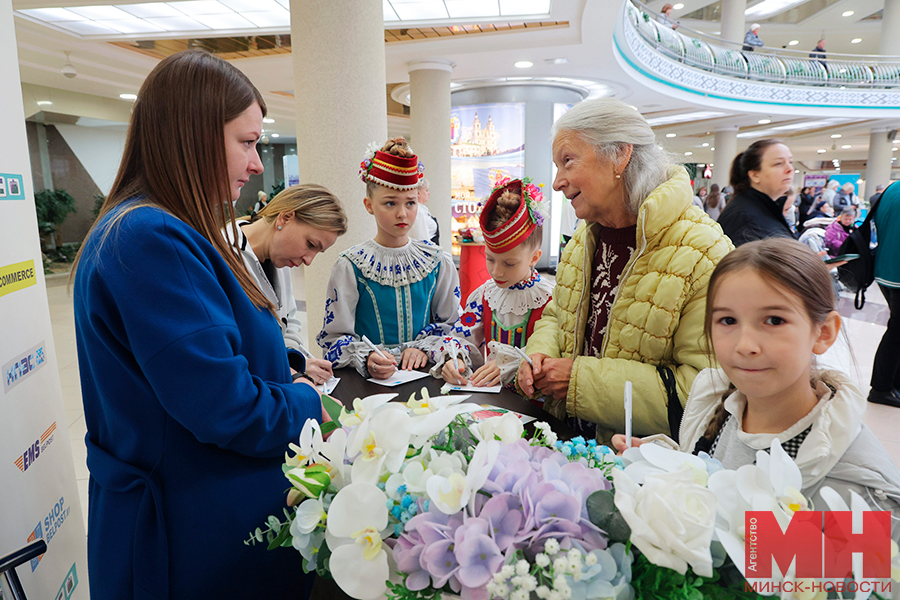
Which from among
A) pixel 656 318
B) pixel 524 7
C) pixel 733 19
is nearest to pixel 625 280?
pixel 656 318

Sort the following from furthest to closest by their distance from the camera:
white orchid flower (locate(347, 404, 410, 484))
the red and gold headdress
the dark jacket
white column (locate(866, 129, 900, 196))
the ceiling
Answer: white column (locate(866, 129, 900, 196)) < the ceiling < the dark jacket < the red and gold headdress < white orchid flower (locate(347, 404, 410, 484))

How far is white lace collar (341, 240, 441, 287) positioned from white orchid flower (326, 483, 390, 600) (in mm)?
1617

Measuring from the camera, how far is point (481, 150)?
9547 millimetres

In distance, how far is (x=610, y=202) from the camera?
1.52 metres

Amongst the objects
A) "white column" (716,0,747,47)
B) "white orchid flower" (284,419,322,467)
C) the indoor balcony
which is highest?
"white column" (716,0,747,47)

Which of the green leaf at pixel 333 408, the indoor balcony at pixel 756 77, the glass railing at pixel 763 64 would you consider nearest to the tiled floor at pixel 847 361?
the green leaf at pixel 333 408

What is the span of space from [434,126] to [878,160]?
1737cm

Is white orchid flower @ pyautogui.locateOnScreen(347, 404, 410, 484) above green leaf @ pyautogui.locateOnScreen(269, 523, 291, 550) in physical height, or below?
above

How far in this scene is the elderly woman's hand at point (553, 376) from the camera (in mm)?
1492

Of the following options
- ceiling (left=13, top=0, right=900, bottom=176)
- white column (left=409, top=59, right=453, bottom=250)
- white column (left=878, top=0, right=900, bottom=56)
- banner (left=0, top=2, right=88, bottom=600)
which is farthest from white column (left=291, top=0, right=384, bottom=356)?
white column (left=878, top=0, right=900, bottom=56)

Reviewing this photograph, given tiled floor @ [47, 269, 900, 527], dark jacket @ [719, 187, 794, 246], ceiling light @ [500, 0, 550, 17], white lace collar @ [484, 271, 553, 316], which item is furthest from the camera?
ceiling light @ [500, 0, 550, 17]

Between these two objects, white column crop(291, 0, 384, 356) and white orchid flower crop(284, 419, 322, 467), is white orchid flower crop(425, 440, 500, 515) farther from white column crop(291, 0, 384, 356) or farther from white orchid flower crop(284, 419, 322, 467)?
white column crop(291, 0, 384, 356)

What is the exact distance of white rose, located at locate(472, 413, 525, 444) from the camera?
0.70 meters

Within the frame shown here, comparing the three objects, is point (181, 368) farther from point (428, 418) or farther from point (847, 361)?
point (847, 361)
